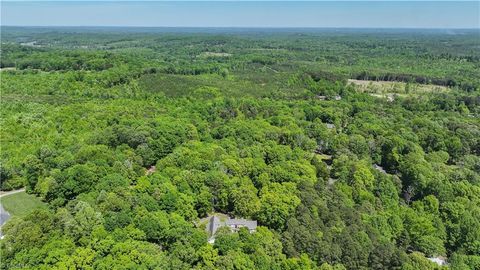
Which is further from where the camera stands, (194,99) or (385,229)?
(194,99)

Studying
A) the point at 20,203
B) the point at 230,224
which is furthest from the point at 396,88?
the point at 20,203

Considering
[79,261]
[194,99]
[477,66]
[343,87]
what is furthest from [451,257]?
[477,66]

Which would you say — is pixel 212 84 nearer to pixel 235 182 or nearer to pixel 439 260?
pixel 235 182

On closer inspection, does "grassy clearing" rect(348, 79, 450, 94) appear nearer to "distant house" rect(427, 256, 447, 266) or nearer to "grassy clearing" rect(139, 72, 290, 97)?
"grassy clearing" rect(139, 72, 290, 97)

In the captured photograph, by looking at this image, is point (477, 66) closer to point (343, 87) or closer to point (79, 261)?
point (343, 87)

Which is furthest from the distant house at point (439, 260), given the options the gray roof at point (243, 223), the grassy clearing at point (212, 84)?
the grassy clearing at point (212, 84)

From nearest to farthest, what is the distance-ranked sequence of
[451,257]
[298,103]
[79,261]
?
[79,261] → [451,257] → [298,103]
